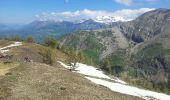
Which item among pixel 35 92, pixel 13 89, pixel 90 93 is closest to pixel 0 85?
pixel 13 89

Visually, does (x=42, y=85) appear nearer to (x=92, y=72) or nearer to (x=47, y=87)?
(x=47, y=87)

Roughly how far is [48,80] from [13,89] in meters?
7.46

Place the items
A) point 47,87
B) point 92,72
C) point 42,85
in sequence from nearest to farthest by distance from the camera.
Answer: point 47,87 < point 42,85 < point 92,72

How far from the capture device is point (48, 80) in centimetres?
5147

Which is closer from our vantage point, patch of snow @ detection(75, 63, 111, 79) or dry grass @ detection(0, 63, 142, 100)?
dry grass @ detection(0, 63, 142, 100)

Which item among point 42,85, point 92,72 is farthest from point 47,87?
point 92,72

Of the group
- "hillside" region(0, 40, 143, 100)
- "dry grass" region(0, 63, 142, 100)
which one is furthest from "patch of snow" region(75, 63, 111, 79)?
"dry grass" region(0, 63, 142, 100)

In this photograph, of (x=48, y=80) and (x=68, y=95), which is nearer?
(x=68, y=95)

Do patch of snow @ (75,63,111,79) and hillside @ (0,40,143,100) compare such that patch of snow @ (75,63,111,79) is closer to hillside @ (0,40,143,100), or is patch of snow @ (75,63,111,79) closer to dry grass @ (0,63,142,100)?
hillside @ (0,40,143,100)

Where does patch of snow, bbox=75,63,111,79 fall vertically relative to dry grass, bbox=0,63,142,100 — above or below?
below

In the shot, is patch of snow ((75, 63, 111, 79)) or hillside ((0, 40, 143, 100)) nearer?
hillside ((0, 40, 143, 100))

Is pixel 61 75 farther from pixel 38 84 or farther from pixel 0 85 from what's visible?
pixel 0 85

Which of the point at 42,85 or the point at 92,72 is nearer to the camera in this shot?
the point at 42,85

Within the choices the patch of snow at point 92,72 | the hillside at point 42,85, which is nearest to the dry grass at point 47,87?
the hillside at point 42,85
